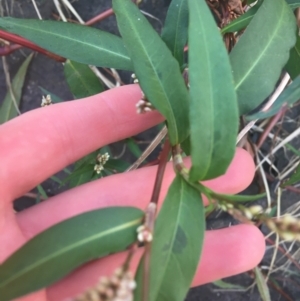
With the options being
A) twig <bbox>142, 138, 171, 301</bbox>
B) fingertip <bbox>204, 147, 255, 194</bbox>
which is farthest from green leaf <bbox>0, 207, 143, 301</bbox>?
fingertip <bbox>204, 147, 255, 194</bbox>

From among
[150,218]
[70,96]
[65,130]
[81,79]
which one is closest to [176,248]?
[150,218]

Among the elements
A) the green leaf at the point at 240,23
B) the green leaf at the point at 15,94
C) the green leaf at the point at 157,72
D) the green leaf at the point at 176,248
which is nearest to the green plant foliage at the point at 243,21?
the green leaf at the point at 240,23

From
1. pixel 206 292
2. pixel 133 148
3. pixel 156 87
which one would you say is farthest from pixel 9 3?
pixel 206 292

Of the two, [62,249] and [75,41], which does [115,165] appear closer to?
[75,41]

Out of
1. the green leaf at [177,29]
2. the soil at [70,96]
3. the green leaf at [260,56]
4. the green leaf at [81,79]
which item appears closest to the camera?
the green leaf at [260,56]

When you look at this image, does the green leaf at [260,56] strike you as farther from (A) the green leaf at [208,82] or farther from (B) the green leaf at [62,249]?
(B) the green leaf at [62,249]

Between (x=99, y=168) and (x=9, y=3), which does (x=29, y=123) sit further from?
(x=9, y=3)

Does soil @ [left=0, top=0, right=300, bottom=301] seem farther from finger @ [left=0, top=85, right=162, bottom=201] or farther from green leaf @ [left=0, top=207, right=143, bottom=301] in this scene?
green leaf @ [left=0, top=207, right=143, bottom=301]
